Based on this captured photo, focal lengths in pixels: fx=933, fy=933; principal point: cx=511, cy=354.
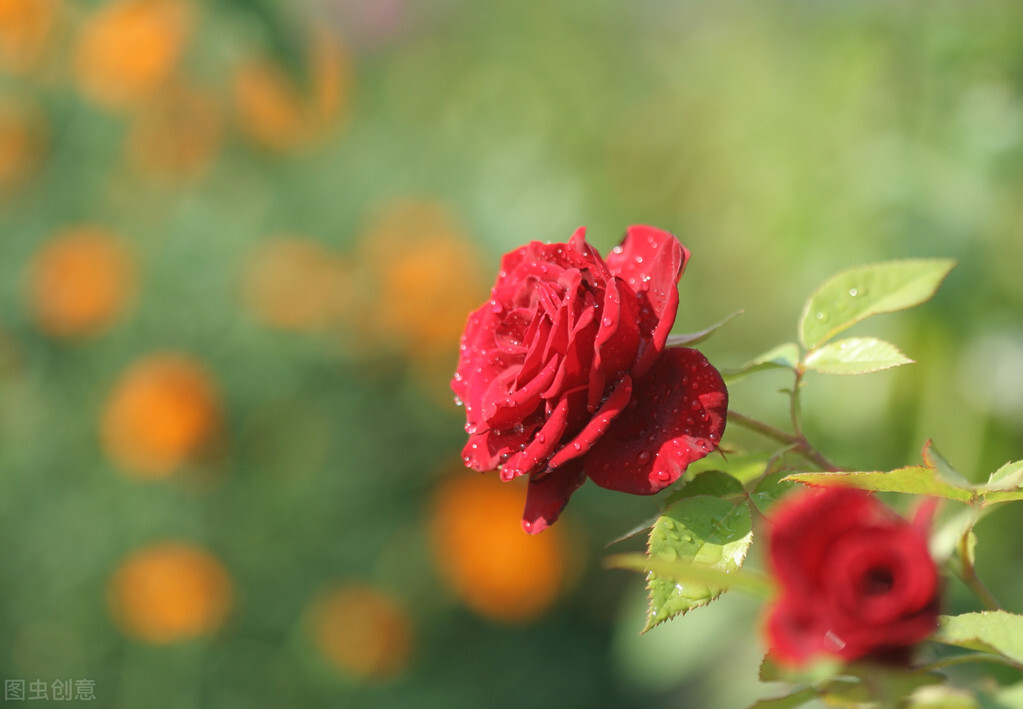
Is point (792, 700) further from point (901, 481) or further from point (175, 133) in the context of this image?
point (175, 133)

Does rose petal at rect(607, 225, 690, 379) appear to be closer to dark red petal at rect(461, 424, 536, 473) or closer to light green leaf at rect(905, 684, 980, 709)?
dark red petal at rect(461, 424, 536, 473)

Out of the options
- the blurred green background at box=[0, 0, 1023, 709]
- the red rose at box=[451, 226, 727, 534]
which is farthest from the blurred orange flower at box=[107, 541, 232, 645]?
the red rose at box=[451, 226, 727, 534]

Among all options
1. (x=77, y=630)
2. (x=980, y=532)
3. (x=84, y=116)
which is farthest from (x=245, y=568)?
(x=980, y=532)

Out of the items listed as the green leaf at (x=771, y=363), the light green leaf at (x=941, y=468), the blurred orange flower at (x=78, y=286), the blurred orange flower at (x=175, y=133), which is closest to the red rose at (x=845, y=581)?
the light green leaf at (x=941, y=468)

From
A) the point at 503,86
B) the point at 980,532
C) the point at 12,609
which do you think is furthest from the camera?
the point at 503,86

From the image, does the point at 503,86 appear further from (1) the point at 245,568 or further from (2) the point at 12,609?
(2) the point at 12,609
